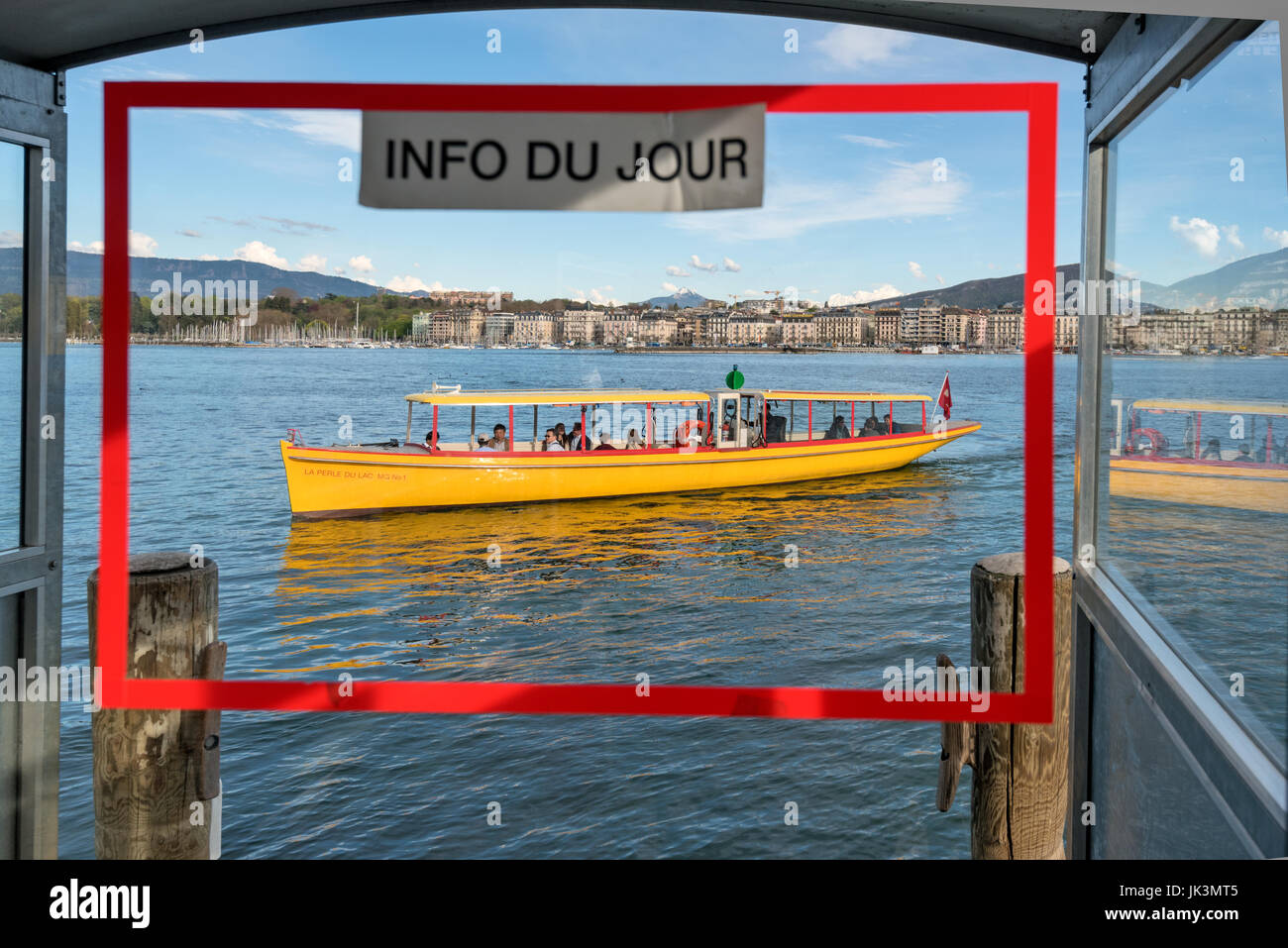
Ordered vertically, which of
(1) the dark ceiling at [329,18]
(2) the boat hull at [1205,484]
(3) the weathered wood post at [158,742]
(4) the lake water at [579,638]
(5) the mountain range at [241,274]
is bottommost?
(4) the lake water at [579,638]

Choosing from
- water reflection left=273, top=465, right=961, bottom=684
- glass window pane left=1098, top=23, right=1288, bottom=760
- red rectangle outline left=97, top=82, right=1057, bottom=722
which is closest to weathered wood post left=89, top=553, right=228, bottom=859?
red rectangle outline left=97, top=82, right=1057, bottom=722

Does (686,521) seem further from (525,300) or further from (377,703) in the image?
(525,300)

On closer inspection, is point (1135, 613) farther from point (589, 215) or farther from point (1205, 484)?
point (589, 215)

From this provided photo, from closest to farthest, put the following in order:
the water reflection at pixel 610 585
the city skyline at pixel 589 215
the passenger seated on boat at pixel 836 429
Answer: the water reflection at pixel 610 585
the passenger seated on boat at pixel 836 429
the city skyline at pixel 589 215

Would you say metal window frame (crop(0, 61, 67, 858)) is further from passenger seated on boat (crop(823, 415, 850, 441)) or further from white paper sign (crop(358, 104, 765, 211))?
passenger seated on boat (crop(823, 415, 850, 441))

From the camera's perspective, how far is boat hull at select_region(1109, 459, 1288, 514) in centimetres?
258

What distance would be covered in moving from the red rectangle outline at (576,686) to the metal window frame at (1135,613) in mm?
234

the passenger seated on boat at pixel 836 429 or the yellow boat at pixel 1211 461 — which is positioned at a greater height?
the passenger seated on boat at pixel 836 429

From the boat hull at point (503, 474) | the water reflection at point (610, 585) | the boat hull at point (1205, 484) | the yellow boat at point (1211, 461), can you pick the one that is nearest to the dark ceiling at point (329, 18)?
the yellow boat at point (1211, 461)

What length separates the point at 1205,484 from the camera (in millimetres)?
6023

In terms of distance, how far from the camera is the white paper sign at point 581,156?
2361mm

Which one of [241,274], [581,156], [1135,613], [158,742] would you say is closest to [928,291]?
[241,274]

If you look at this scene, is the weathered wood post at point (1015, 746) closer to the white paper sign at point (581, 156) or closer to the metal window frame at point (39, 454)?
the white paper sign at point (581, 156)
